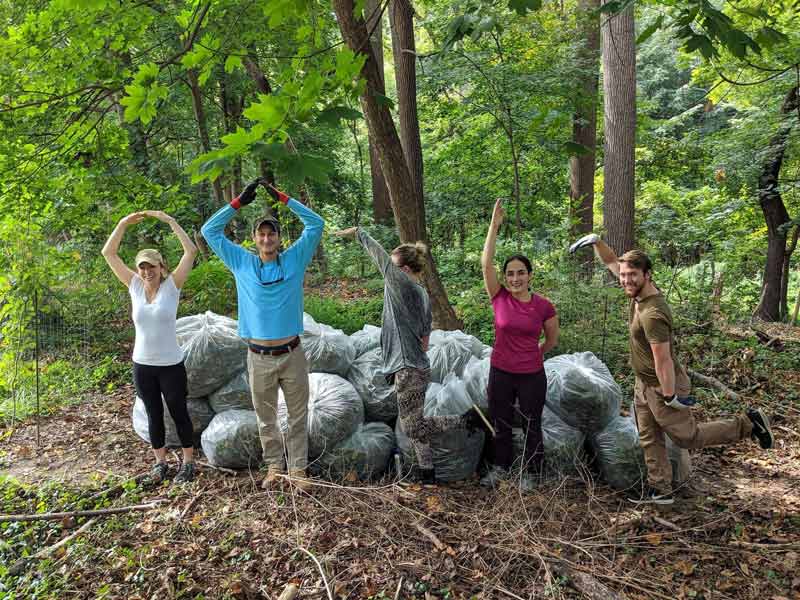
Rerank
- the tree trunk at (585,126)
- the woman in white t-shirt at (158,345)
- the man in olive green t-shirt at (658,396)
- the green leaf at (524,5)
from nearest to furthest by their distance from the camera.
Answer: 1. the green leaf at (524,5)
2. the man in olive green t-shirt at (658,396)
3. the woman in white t-shirt at (158,345)
4. the tree trunk at (585,126)

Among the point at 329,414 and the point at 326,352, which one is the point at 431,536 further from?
the point at 326,352

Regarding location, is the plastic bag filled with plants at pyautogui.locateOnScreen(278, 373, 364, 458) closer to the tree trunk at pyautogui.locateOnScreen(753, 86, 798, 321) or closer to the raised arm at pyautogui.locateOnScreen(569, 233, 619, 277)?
the raised arm at pyautogui.locateOnScreen(569, 233, 619, 277)

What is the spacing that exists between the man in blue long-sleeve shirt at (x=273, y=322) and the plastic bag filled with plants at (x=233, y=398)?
561 mm

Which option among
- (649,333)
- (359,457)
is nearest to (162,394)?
(359,457)

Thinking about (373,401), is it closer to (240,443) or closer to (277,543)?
(240,443)

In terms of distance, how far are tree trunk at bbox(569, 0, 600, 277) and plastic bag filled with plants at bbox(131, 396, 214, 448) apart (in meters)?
4.97

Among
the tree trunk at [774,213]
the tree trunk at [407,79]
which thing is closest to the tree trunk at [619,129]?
the tree trunk at [774,213]

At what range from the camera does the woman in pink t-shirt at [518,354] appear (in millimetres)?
3176

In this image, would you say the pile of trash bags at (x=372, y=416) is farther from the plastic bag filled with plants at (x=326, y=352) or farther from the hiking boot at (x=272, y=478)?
the hiking boot at (x=272, y=478)

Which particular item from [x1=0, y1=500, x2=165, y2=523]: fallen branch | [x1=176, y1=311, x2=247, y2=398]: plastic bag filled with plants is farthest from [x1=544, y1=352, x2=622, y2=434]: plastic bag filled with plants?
[x1=0, y1=500, x2=165, y2=523]: fallen branch

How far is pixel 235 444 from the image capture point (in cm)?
345

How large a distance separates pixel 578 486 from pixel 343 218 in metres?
10.0

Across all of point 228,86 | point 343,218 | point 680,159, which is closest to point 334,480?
point 228,86

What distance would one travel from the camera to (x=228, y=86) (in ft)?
30.9
